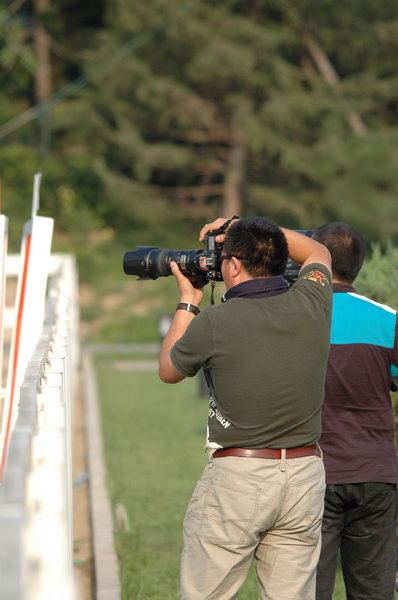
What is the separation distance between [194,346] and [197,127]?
22.9m

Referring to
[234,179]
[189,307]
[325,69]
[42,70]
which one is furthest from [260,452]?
[42,70]

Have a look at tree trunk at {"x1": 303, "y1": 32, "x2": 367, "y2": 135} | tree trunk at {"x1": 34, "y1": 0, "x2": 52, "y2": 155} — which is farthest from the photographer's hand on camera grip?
tree trunk at {"x1": 34, "y1": 0, "x2": 52, "y2": 155}

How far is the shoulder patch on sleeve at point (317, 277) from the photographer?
11.0ft

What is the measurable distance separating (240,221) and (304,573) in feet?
3.76

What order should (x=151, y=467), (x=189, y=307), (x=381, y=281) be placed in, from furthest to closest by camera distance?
(x=151, y=467) → (x=381, y=281) → (x=189, y=307)

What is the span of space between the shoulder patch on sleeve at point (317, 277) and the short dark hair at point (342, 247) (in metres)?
0.53

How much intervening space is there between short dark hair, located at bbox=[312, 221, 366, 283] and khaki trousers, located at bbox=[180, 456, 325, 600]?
0.88 metres

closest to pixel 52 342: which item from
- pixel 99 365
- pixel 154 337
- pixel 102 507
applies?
pixel 102 507

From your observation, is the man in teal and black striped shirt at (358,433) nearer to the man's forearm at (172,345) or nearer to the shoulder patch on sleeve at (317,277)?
the shoulder patch on sleeve at (317,277)

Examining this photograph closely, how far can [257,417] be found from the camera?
10.4 ft

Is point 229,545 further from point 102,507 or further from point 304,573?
point 102,507

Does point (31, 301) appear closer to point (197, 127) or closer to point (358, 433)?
point (358, 433)

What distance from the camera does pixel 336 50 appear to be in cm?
2622

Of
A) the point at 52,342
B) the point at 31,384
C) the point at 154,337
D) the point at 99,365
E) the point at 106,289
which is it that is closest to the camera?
the point at 31,384
